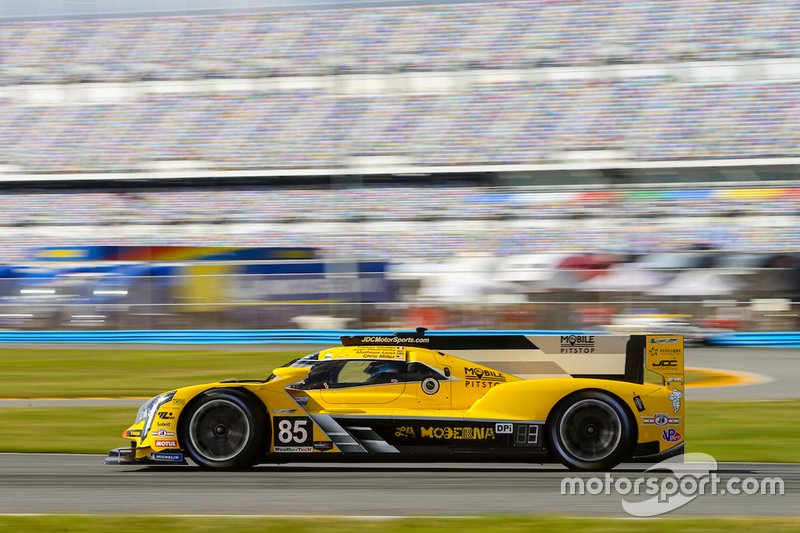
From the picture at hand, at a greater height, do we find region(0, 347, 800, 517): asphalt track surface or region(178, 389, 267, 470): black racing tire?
region(178, 389, 267, 470): black racing tire

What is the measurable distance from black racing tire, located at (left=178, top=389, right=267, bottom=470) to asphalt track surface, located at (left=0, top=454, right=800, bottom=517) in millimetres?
117

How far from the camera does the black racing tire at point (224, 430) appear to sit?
738cm

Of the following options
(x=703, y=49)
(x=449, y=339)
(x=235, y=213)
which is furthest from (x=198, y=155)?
(x=449, y=339)

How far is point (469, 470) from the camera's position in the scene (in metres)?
7.75

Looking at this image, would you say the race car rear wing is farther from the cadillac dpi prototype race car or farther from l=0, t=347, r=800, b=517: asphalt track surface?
l=0, t=347, r=800, b=517: asphalt track surface

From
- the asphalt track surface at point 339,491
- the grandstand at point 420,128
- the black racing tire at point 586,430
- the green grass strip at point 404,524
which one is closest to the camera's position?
the green grass strip at point 404,524

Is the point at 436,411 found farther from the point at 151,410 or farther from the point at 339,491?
the point at 151,410

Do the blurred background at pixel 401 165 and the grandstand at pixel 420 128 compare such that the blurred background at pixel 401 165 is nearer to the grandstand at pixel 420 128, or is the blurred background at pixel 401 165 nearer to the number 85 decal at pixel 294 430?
the grandstand at pixel 420 128

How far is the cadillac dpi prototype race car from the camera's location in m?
7.32

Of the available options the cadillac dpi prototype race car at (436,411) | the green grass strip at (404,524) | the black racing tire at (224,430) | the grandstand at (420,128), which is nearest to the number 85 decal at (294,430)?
the cadillac dpi prototype race car at (436,411)

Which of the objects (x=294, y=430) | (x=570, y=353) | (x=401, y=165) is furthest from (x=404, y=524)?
(x=401, y=165)

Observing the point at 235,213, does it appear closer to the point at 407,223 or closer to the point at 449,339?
the point at 407,223

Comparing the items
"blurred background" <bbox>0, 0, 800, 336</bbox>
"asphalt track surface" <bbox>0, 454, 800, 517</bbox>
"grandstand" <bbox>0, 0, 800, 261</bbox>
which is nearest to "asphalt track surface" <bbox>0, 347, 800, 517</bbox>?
"asphalt track surface" <bbox>0, 454, 800, 517</bbox>

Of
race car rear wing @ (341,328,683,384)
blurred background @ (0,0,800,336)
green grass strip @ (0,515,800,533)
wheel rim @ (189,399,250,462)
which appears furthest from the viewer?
blurred background @ (0,0,800,336)
